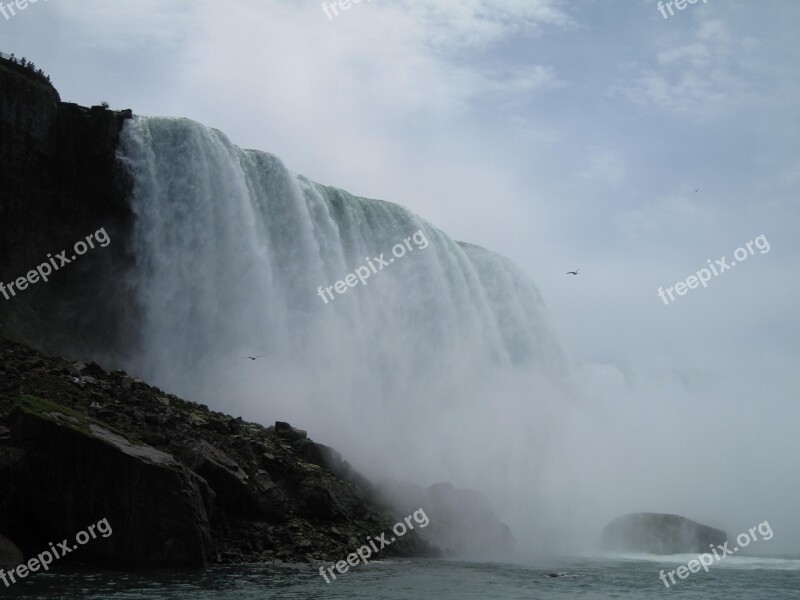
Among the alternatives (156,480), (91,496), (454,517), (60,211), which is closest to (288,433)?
(454,517)

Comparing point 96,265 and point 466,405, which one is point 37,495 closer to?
point 96,265

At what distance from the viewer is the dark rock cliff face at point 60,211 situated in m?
34.8

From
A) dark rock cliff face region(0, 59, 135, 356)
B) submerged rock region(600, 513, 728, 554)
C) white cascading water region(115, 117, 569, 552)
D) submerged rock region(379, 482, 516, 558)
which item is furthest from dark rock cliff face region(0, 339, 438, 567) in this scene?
submerged rock region(600, 513, 728, 554)

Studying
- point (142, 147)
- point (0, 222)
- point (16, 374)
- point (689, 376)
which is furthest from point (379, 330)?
point (689, 376)

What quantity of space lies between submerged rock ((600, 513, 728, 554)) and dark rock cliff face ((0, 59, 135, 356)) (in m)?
22.3

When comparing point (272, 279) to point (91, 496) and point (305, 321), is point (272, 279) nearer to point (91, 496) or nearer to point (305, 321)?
point (305, 321)

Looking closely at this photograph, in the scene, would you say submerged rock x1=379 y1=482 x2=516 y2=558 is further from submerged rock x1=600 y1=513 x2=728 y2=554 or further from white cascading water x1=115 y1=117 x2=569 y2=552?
submerged rock x1=600 y1=513 x2=728 y2=554

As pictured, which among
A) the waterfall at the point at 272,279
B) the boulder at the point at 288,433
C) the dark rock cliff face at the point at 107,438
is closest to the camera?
the dark rock cliff face at the point at 107,438

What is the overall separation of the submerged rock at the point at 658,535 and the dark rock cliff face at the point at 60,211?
22.3 m

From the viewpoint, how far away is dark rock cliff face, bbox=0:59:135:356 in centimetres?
3481

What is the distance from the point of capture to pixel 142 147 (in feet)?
124

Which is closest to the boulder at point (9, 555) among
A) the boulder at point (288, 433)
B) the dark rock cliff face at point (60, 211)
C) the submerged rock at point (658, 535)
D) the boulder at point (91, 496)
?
the boulder at point (91, 496)

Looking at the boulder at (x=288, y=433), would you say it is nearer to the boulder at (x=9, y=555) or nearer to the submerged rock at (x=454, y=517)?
the submerged rock at (x=454, y=517)

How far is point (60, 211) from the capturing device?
121ft
